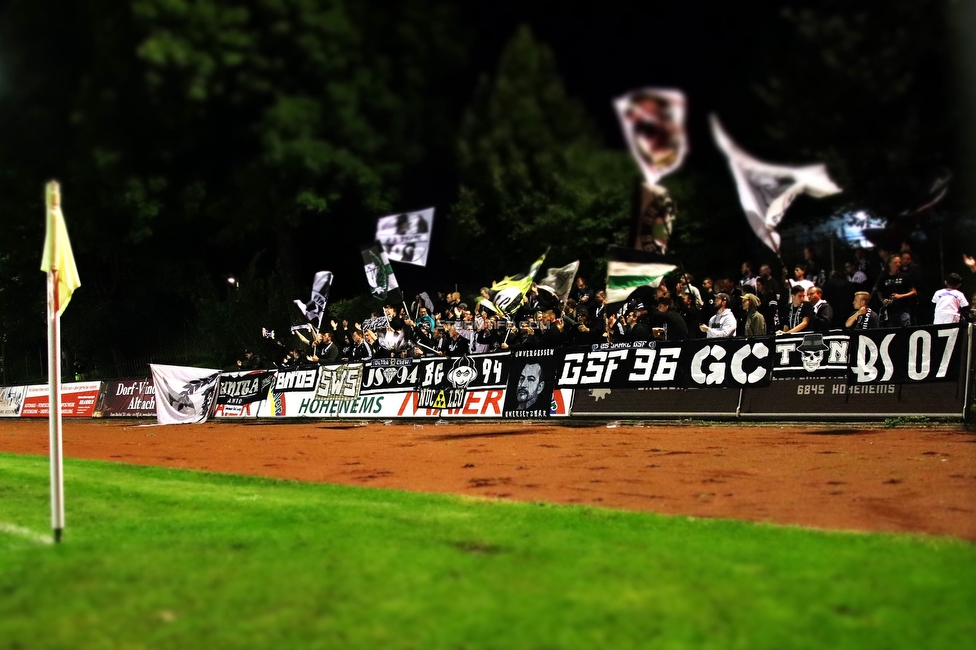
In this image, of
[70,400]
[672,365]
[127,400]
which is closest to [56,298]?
[672,365]

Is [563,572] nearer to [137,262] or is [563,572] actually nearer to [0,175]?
[137,262]

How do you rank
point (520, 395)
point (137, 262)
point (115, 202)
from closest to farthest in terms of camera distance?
1. point (115, 202)
2. point (137, 262)
3. point (520, 395)

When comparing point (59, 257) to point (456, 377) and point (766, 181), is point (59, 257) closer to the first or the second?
point (766, 181)

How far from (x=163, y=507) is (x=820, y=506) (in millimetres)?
6376

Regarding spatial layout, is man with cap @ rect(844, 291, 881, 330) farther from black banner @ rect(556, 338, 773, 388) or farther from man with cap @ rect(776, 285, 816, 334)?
black banner @ rect(556, 338, 773, 388)

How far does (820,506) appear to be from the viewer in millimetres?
8789

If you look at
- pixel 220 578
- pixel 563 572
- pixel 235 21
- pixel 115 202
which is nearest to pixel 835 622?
pixel 563 572

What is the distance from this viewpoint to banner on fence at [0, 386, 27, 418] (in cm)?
3102

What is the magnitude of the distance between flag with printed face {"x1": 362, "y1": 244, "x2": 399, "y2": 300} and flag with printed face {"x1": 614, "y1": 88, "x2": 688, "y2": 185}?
7.01ft

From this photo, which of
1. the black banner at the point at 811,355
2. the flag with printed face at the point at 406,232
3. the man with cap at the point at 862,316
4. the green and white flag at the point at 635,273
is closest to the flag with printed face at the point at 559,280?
the green and white flag at the point at 635,273

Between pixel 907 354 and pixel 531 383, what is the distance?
717 cm

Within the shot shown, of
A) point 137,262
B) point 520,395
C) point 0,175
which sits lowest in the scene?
point 520,395

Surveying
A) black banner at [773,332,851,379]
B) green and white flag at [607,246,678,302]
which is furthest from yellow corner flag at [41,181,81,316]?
black banner at [773,332,851,379]

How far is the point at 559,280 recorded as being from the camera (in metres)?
14.5
